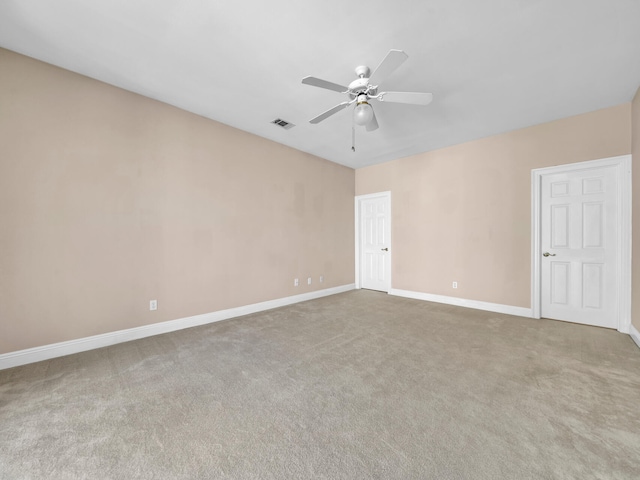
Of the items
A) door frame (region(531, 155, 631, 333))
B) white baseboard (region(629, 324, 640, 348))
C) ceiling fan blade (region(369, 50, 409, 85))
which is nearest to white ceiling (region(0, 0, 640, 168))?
ceiling fan blade (region(369, 50, 409, 85))

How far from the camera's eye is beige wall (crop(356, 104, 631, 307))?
357 centimetres

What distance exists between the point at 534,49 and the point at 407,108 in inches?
49.9

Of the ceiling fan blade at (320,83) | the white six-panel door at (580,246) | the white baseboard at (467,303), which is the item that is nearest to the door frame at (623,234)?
A: the white six-panel door at (580,246)

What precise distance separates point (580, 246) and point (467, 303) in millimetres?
1696

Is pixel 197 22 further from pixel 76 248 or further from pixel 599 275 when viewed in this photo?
pixel 599 275

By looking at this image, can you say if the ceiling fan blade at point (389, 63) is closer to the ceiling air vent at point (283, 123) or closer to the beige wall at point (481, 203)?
the ceiling air vent at point (283, 123)

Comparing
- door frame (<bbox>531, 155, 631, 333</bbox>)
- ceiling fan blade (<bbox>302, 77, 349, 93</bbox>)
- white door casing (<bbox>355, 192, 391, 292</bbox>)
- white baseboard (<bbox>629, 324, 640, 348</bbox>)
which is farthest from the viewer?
white door casing (<bbox>355, 192, 391, 292</bbox>)

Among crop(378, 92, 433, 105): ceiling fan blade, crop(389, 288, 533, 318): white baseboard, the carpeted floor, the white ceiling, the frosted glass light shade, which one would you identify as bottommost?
the carpeted floor

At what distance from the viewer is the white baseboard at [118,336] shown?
96.5 inches

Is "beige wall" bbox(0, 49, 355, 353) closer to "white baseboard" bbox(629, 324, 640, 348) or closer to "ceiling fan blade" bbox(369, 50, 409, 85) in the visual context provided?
"ceiling fan blade" bbox(369, 50, 409, 85)

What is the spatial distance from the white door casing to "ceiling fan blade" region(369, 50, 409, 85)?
3.59m

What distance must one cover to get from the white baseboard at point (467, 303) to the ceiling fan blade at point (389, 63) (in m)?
3.86

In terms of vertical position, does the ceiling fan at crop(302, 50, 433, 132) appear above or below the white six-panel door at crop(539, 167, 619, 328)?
above

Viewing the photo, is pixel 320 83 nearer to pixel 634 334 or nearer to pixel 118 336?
pixel 118 336
